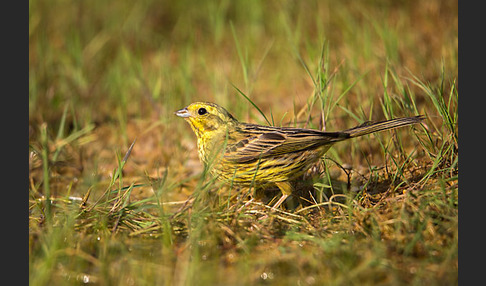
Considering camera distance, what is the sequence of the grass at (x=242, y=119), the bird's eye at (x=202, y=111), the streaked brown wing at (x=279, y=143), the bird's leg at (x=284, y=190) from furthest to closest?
the bird's eye at (x=202, y=111) < the bird's leg at (x=284, y=190) < the streaked brown wing at (x=279, y=143) < the grass at (x=242, y=119)

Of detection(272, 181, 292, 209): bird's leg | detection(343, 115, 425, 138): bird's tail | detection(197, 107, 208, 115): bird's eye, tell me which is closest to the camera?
detection(343, 115, 425, 138): bird's tail

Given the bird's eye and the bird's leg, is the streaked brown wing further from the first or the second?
the bird's eye

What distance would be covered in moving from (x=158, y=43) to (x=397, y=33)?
3551 millimetres

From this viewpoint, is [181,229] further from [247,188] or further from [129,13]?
[129,13]

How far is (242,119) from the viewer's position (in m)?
6.23

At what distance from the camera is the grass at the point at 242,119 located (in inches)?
153

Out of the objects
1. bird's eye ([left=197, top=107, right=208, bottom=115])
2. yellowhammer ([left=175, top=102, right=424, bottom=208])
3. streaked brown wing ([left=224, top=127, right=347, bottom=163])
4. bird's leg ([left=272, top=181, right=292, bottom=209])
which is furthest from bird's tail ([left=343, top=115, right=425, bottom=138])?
bird's eye ([left=197, top=107, right=208, bottom=115])

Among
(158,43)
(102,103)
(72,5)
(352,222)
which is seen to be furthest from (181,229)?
(72,5)

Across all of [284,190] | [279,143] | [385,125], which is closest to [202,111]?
[279,143]

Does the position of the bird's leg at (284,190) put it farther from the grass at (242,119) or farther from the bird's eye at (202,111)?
the bird's eye at (202,111)

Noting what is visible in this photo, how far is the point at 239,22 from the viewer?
8.63 meters

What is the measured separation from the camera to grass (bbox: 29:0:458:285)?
3879mm

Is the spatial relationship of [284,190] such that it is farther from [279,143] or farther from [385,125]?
[385,125]

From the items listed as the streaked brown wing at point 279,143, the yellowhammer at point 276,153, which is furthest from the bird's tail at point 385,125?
the streaked brown wing at point 279,143
